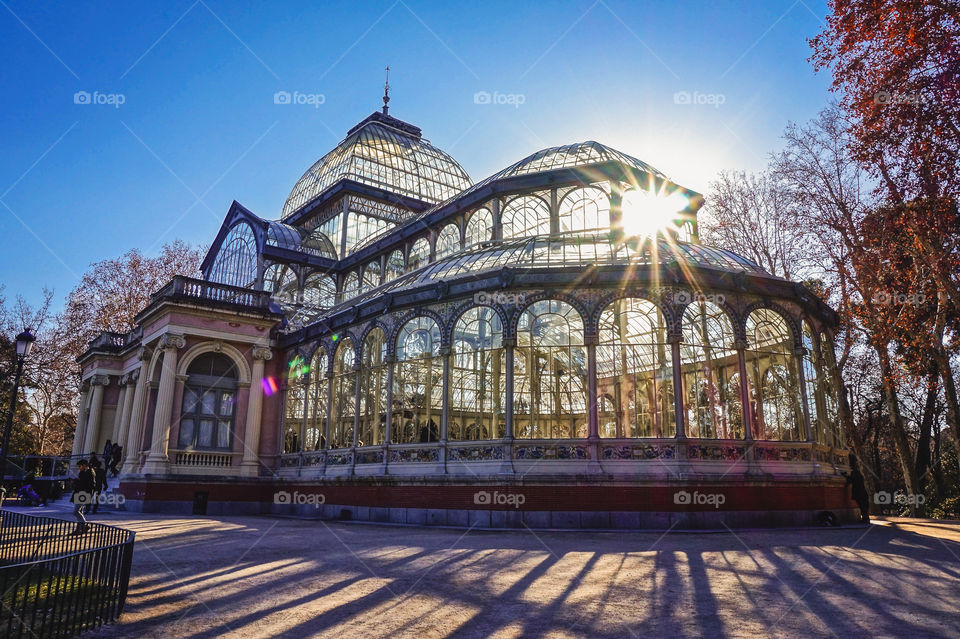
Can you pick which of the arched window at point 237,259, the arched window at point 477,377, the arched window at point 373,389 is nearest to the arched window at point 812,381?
the arched window at point 477,377

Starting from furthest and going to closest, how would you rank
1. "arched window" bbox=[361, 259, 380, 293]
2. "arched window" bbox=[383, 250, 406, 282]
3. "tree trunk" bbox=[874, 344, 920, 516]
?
"arched window" bbox=[361, 259, 380, 293] → "arched window" bbox=[383, 250, 406, 282] → "tree trunk" bbox=[874, 344, 920, 516]

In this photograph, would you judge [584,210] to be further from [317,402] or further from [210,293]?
[210,293]

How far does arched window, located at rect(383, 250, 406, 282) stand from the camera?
101ft

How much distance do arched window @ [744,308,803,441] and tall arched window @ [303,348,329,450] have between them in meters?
14.6

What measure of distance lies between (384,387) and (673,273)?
9618mm

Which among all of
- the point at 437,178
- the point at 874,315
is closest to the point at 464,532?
the point at 874,315

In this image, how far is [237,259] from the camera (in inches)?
1419

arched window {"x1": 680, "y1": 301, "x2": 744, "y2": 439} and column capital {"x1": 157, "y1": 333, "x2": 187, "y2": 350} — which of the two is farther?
column capital {"x1": 157, "y1": 333, "x2": 187, "y2": 350}

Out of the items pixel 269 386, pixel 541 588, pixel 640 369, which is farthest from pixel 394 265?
pixel 541 588

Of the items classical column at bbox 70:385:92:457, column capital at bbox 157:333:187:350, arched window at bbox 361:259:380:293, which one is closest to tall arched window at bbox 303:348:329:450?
column capital at bbox 157:333:187:350

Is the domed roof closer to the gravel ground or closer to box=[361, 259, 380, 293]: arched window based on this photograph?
box=[361, 259, 380, 293]: arched window

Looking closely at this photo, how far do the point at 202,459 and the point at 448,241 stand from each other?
1325cm

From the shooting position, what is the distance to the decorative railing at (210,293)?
2516 centimetres

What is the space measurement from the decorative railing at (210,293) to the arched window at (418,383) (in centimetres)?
960
